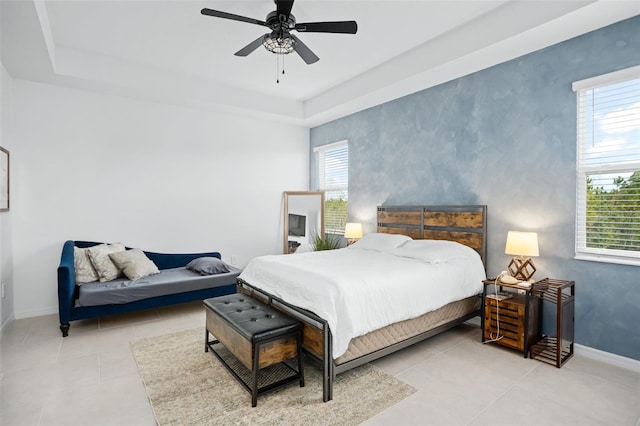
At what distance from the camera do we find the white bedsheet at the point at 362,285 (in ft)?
7.82

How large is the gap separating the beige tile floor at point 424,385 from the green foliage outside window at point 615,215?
3.37 feet

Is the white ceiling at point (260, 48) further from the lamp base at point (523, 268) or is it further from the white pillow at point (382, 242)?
the lamp base at point (523, 268)

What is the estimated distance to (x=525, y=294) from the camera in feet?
9.64

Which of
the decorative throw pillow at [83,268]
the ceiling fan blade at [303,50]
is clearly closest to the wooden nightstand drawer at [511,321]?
the ceiling fan blade at [303,50]

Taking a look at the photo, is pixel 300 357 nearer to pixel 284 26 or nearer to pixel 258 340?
pixel 258 340

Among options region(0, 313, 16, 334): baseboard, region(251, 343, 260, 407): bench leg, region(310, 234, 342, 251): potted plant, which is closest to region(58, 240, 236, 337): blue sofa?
region(0, 313, 16, 334): baseboard

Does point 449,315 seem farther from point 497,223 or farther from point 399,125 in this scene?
point 399,125

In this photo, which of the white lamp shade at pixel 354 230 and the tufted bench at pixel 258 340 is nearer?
the tufted bench at pixel 258 340

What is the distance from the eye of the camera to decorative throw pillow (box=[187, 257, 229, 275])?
4375 millimetres

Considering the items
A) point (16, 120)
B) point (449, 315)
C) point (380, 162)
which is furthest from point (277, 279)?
point (16, 120)

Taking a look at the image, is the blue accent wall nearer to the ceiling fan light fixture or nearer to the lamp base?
the lamp base

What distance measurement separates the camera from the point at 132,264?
13.3 ft

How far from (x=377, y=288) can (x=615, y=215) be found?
2.14 m

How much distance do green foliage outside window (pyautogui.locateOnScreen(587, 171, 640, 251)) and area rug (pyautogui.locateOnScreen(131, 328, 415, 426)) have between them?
6.99 ft
